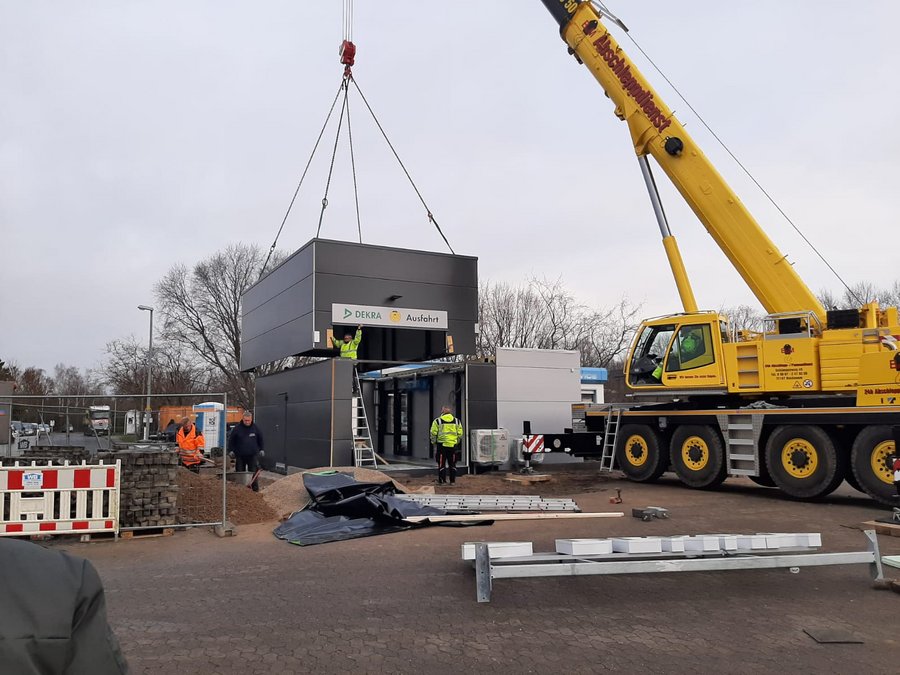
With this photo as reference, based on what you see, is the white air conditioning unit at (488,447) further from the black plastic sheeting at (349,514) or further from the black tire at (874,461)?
the black tire at (874,461)

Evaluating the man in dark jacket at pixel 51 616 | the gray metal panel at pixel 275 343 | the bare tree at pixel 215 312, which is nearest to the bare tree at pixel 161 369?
the bare tree at pixel 215 312

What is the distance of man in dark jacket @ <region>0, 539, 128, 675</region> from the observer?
3.61ft

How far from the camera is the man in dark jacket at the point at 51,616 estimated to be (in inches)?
43.4

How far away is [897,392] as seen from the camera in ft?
37.8

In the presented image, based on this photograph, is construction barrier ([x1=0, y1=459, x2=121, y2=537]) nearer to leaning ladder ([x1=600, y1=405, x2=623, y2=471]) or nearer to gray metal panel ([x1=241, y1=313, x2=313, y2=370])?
gray metal panel ([x1=241, y1=313, x2=313, y2=370])

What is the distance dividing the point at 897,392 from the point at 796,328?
224 cm

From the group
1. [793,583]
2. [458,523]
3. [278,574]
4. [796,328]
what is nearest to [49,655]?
[278,574]

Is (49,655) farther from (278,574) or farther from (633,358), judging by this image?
(633,358)

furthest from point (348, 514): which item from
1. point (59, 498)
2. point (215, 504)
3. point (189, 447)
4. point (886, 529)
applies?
point (886, 529)

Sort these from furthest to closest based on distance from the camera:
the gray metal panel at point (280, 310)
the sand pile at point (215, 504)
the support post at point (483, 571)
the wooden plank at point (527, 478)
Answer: the gray metal panel at point (280, 310) < the wooden plank at point (527, 478) < the sand pile at point (215, 504) < the support post at point (483, 571)

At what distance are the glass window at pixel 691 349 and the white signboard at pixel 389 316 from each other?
6.66m

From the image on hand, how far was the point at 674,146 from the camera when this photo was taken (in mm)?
15125

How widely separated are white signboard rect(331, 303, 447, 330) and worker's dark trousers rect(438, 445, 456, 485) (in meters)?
3.93

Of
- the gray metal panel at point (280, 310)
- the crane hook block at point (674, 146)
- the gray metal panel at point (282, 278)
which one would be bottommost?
the gray metal panel at point (280, 310)
